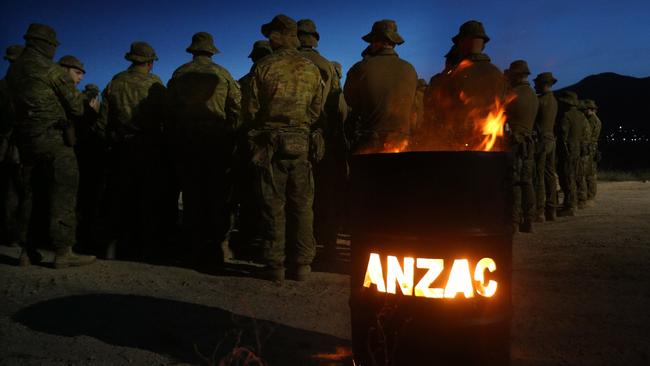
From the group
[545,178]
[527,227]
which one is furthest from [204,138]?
[545,178]

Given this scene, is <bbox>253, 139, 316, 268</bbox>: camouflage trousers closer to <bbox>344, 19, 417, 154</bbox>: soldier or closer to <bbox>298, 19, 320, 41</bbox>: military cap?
<bbox>344, 19, 417, 154</bbox>: soldier

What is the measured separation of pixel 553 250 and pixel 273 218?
4129mm

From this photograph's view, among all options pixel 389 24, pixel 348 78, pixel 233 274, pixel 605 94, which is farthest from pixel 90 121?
pixel 605 94

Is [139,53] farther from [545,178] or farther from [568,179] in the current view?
[568,179]

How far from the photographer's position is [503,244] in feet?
9.57

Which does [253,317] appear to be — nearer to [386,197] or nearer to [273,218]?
[273,218]

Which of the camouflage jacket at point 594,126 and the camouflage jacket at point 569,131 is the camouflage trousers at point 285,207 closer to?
the camouflage jacket at point 569,131

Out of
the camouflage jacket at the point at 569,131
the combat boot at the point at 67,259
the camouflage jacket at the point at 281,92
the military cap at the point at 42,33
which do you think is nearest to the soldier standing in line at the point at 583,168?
the camouflage jacket at the point at 569,131

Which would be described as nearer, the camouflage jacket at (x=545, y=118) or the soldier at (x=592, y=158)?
the camouflage jacket at (x=545, y=118)

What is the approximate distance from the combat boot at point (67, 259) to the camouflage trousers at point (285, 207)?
2.41 m

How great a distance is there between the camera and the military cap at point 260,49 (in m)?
7.46

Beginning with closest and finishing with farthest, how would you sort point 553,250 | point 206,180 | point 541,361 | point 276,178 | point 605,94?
1. point 541,361
2. point 276,178
3. point 206,180
4. point 553,250
5. point 605,94

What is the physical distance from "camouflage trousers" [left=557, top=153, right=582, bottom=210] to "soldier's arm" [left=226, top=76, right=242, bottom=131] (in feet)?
25.9

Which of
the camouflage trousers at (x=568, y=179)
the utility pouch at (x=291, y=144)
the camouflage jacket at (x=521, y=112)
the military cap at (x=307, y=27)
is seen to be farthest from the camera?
the camouflage trousers at (x=568, y=179)
